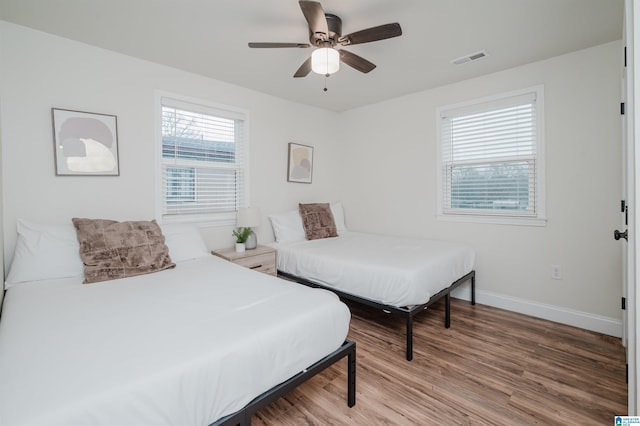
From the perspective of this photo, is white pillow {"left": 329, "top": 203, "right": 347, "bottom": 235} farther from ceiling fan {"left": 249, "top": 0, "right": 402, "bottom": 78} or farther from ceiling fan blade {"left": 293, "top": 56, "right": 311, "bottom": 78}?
ceiling fan {"left": 249, "top": 0, "right": 402, "bottom": 78}

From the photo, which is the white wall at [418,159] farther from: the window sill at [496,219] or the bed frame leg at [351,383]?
the bed frame leg at [351,383]

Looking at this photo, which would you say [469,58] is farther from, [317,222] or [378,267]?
[317,222]

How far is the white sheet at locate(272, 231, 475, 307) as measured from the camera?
240cm

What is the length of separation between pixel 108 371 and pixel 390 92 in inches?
154

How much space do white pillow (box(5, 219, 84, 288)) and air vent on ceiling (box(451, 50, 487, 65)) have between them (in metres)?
3.72

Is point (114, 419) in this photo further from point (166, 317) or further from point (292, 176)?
point (292, 176)

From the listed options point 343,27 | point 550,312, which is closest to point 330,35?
point 343,27

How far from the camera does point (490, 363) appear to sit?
7.36ft

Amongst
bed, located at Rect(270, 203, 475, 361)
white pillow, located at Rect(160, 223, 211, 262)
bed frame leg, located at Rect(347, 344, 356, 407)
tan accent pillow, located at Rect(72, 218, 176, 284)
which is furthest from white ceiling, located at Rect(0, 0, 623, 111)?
bed frame leg, located at Rect(347, 344, 356, 407)

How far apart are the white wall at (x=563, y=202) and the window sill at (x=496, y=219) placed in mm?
58

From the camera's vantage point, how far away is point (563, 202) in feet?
9.57

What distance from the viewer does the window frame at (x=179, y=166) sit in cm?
303

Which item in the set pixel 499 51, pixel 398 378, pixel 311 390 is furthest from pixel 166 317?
pixel 499 51

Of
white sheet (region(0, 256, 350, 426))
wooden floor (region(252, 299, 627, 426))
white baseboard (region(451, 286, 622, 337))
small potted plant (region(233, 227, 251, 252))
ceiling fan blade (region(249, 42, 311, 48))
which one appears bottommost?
wooden floor (region(252, 299, 627, 426))
